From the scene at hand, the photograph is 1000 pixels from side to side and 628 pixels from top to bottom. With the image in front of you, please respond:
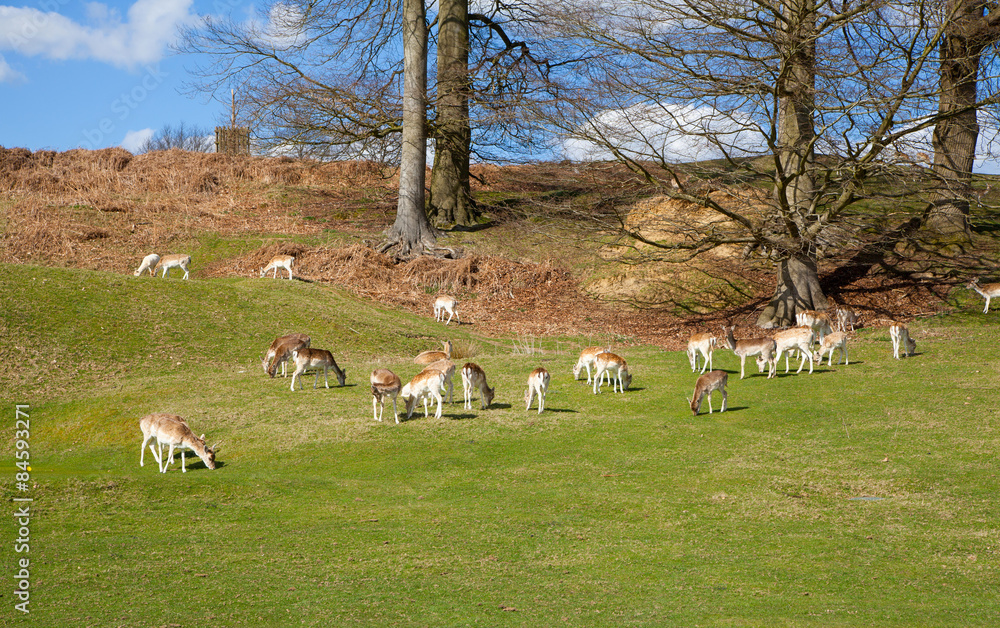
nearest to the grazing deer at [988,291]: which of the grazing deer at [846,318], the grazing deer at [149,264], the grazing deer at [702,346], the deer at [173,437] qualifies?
the grazing deer at [846,318]

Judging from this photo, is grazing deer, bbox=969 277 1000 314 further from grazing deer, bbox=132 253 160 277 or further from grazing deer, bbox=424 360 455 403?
grazing deer, bbox=132 253 160 277

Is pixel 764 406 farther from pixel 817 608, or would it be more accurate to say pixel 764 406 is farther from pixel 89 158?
pixel 89 158

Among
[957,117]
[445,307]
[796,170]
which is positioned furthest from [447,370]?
[957,117]

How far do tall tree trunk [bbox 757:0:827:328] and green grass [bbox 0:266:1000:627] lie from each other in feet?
16.1

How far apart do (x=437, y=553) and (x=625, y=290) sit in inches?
912

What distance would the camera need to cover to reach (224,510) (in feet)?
35.7

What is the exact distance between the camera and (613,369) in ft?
57.7

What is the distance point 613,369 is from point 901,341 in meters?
9.14

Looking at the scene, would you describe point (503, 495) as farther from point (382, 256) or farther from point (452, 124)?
point (452, 124)

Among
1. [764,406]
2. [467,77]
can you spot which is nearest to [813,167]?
[764,406]

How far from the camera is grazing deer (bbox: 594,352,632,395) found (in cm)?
1747

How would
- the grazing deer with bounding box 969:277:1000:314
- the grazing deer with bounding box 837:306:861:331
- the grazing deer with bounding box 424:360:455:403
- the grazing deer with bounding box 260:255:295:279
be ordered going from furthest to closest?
the grazing deer with bounding box 260:255:295:279, the grazing deer with bounding box 969:277:1000:314, the grazing deer with bounding box 837:306:861:331, the grazing deer with bounding box 424:360:455:403

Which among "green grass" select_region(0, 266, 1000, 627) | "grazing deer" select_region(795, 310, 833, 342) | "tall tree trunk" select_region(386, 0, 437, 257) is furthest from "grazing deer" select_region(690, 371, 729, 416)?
"tall tree trunk" select_region(386, 0, 437, 257)

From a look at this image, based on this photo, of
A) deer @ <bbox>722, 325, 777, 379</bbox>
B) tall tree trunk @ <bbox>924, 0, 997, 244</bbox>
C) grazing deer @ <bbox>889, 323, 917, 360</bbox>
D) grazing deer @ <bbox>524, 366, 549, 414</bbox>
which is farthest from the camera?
tall tree trunk @ <bbox>924, 0, 997, 244</bbox>
